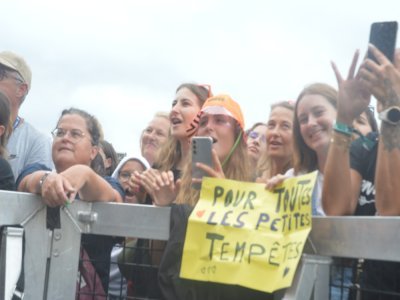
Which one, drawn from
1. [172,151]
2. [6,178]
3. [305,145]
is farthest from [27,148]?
[305,145]

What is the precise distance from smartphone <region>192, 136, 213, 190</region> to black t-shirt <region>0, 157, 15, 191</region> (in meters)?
0.99

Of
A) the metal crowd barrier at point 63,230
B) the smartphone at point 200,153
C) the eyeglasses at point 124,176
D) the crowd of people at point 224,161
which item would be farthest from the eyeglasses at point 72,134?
the smartphone at point 200,153

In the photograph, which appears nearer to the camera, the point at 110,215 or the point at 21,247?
the point at 21,247

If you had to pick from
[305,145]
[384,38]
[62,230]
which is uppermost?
[384,38]

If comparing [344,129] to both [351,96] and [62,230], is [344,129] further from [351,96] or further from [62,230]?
[62,230]

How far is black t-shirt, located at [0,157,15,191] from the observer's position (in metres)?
3.39

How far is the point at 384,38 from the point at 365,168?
0.61 metres

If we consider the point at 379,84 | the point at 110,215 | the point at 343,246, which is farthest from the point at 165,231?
the point at 379,84

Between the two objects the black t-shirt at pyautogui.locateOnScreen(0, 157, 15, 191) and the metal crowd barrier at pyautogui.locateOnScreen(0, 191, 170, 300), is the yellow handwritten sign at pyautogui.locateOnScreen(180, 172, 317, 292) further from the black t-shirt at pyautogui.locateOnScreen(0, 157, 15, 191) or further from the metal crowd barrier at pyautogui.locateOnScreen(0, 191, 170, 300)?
the black t-shirt at pyautogui.locateOnScreen(0, 157, 15, 191)

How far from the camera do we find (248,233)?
2691 mm

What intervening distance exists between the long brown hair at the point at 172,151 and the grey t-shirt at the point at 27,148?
83 centimetres

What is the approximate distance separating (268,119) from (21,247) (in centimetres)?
201

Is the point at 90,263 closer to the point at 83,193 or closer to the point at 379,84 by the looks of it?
the point at 83,193

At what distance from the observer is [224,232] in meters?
2.75
